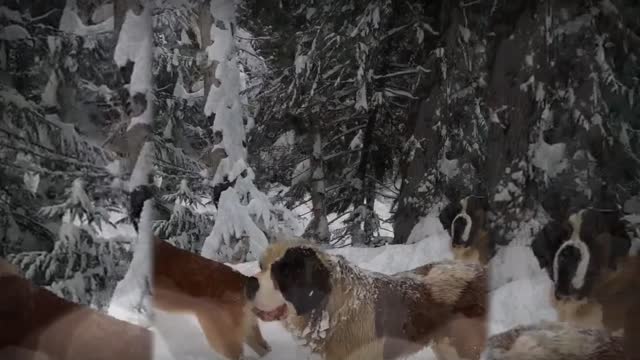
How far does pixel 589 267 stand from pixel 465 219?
27 cm

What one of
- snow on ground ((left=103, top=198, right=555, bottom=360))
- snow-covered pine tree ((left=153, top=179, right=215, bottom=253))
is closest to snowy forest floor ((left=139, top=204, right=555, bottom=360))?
snow on ground ((left=103, top=198, right=555, bottom=360))

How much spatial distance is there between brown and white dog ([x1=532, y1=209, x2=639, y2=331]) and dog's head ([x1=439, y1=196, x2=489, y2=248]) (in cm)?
13

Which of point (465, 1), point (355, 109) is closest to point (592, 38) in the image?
point (465, 1)

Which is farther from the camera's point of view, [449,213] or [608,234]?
[449,213]

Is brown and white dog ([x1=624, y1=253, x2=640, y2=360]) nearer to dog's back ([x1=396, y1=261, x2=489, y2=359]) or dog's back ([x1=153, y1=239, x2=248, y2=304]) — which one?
dog's back ([x1=396, y1=261, x2=489, y2=359])

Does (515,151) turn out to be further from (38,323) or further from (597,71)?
(38,323)

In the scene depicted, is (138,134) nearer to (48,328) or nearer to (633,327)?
(48,328)

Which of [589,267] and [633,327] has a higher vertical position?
[589,267]

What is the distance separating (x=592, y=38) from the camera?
1263mm

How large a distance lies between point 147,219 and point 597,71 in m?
1.02

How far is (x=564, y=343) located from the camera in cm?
121

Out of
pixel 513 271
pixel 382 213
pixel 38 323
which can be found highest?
pixel 382 213

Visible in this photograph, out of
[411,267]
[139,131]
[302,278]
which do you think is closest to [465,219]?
[411,267]

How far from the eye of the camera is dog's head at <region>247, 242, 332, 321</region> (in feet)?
4.02
